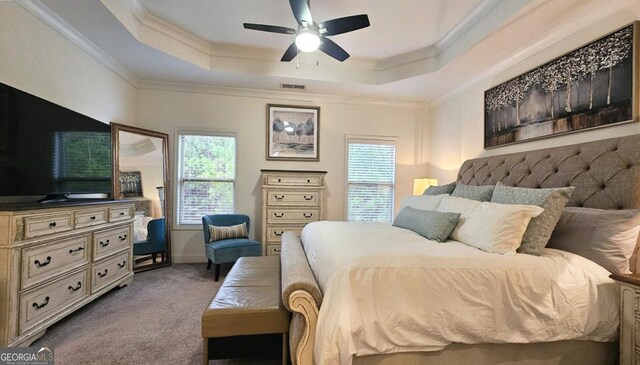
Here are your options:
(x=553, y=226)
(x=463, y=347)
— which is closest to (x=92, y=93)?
(x=463, y=347)

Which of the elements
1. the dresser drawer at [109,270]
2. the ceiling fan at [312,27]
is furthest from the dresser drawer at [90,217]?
the ceiling fan at [312,27]

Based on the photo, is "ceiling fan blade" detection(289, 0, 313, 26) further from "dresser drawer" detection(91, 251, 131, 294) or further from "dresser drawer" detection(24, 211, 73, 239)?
"dresser drawer" detection(91, 251, 131, 294)

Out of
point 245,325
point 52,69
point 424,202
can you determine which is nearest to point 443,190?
point 424,202

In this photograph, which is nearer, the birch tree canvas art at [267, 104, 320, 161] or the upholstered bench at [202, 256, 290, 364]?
the upholstered bench at [202, 256, 290, 364]

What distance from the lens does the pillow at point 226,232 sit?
3.60 meters

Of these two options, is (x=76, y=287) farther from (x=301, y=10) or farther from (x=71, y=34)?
(x=301, y=10)

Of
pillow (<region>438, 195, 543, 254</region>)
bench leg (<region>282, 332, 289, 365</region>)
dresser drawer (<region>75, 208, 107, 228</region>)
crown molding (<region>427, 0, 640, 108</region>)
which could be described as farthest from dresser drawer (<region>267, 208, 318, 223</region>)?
crown molding (<region>427, 0, 640, 108</region>)

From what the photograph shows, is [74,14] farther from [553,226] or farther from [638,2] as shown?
[638,2]

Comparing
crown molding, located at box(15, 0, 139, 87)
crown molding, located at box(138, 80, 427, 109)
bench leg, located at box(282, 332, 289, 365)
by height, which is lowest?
bench leg, located at box(282, 332, 289, 365)

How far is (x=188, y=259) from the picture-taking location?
165 inches

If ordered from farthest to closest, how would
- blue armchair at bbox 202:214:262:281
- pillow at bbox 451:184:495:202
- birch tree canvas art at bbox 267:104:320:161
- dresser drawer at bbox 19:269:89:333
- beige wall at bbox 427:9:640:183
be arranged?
birch tree canvas art at bbox 267:104:320:161
blue armchair at bbox 202:214:262:281
pillow at bbox 451:184:495:202
beige wall at bbox 427:9:640:183
dresser drawer at bbox 19:269:89:333

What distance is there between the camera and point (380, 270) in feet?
4.73

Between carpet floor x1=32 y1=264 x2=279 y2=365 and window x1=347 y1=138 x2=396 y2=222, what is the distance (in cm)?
260

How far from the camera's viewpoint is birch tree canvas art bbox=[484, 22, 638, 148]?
6.53 feet
